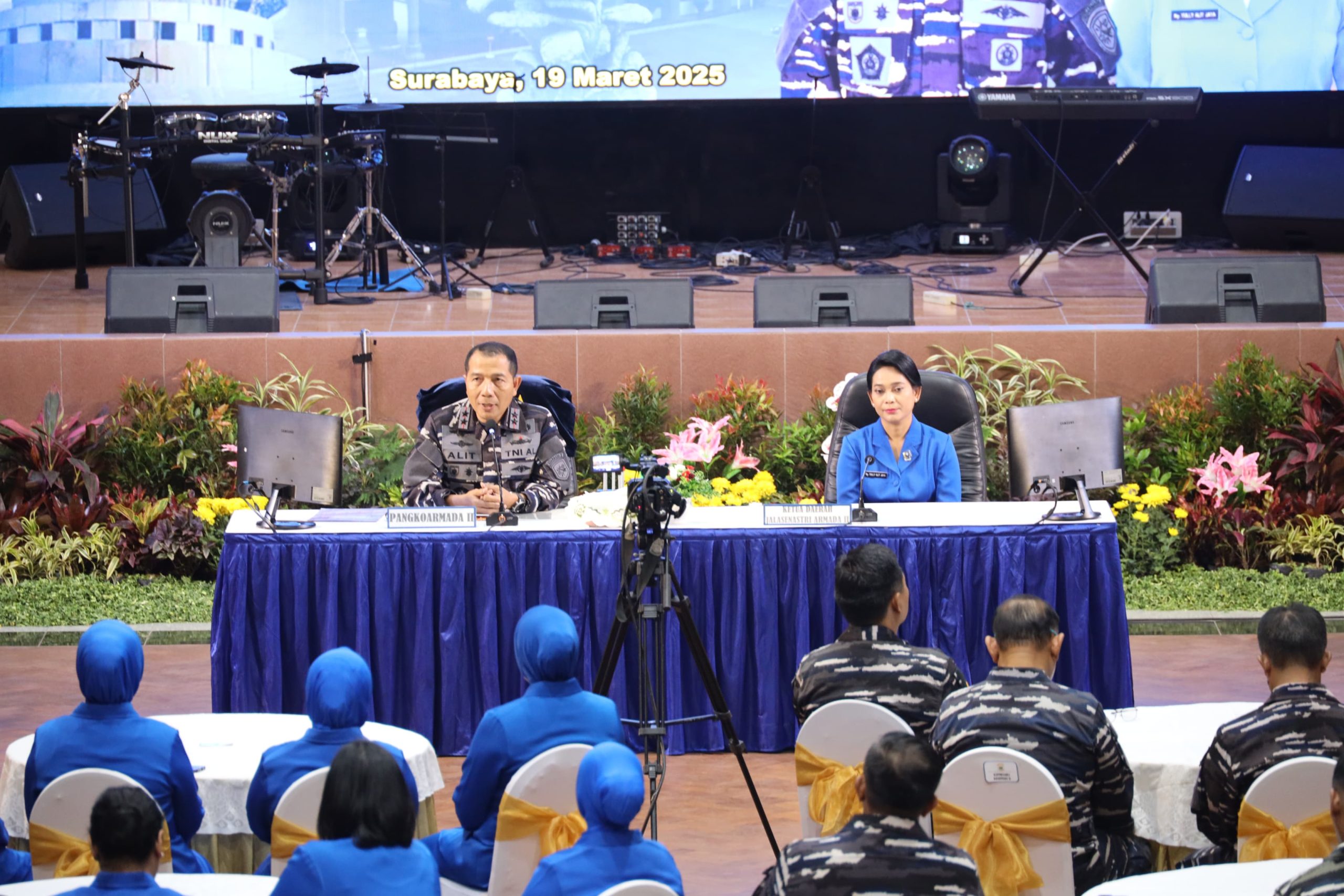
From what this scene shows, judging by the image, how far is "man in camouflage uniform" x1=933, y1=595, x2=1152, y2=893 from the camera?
343 centimetres

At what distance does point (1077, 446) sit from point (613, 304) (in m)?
3.47

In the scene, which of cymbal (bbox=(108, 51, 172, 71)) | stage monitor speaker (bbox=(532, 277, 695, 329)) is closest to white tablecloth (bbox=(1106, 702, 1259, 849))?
stage monitor speaker (bbox=(532, 277, 695, 329))

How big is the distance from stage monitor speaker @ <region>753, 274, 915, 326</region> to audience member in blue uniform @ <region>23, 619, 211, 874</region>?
533cm

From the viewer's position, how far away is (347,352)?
8148 mm

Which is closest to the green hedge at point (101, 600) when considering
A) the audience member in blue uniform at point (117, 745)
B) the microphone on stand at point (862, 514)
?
the microphone on stand at point (862, 514)

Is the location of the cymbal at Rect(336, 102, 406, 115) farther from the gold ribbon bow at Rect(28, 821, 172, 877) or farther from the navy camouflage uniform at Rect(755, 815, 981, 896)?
the navy camouflage uniform at Rect(755, 815, 981, 896)

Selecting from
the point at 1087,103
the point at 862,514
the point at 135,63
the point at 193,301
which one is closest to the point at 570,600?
the point at 862,514

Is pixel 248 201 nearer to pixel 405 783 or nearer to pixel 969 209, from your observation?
pixel 969 209

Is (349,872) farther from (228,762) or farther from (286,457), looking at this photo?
(286,457)

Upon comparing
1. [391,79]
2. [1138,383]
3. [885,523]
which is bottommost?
[885,523]

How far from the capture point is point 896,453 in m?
6.01

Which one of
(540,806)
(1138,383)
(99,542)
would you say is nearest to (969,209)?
(1138,383)

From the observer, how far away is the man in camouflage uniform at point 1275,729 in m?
3.39

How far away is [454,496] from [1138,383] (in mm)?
3967
